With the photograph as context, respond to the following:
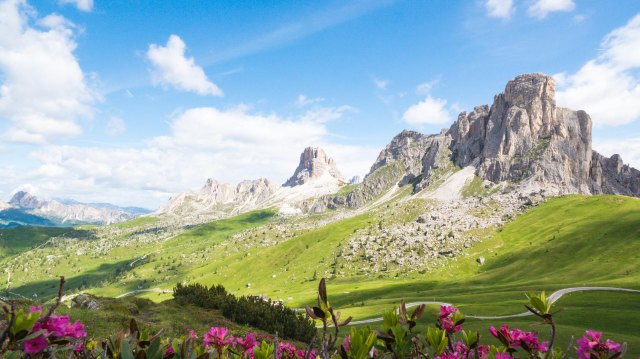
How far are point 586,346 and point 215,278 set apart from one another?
204062 millimetres

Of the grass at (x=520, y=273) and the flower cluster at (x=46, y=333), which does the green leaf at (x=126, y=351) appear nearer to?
the flower cluster at (x=46, y=333)

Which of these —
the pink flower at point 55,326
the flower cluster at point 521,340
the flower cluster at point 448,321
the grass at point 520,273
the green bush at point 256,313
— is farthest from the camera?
the grass at point 520,273

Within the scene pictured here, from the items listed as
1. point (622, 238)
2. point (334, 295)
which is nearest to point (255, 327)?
point (334, 295)

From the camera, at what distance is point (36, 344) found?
10.0 ft

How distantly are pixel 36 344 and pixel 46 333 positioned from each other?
16 cm

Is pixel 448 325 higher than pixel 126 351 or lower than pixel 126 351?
lower

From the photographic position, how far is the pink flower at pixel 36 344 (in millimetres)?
2972

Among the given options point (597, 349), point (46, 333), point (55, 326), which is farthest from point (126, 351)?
point (597, 349)

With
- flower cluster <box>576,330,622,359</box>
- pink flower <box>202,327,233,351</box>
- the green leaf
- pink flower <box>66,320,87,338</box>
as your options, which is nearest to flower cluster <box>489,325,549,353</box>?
flower cluster <box>576,330,622,359</box>

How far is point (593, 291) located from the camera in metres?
66.9

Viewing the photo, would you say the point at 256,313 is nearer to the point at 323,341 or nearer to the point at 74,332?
the point at 74,332

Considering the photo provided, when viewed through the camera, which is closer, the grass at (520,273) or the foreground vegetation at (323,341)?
the foreground vegetation at (323,341)

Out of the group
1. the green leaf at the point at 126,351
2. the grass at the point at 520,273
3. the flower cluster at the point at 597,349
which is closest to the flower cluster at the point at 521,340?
the flower cluster at the point at 597,349

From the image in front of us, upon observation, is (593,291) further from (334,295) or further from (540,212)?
(540,212)
